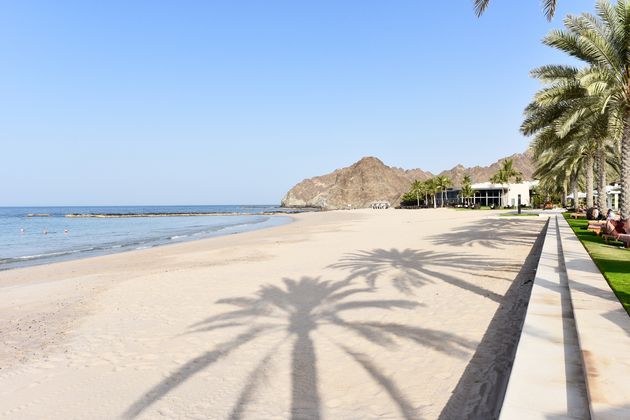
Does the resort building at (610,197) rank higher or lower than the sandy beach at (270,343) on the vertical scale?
higher

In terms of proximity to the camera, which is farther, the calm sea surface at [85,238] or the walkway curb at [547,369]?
the calm sea surface at [85,238]

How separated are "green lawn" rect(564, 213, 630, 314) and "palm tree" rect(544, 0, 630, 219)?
292 centimetres

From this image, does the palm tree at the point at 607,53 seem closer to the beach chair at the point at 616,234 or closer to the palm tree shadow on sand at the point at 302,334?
the beach chair at the point at 616,234

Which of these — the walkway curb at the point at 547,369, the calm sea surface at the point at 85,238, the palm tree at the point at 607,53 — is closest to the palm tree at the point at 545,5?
the palm tree at the point at 607,53

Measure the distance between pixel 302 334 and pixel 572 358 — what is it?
3.95 m

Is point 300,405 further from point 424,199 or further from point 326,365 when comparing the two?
point 424,199

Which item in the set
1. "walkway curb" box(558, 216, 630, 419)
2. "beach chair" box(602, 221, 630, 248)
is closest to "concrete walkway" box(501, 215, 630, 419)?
"walkway curb" box(558, 216, 630, 419)

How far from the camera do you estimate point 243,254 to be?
63.6 feet

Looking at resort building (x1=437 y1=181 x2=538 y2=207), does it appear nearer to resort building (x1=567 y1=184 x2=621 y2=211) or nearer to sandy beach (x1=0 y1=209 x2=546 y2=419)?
resort building (x1=567 y1=184 x2=621 y2=211)

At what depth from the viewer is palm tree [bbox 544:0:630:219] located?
14320mm

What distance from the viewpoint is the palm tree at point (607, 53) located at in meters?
14.3

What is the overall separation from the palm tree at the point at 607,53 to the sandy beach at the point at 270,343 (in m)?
6.62

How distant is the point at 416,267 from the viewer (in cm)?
1282

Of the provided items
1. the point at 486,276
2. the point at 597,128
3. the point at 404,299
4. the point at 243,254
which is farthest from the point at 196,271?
the point at 597,128
